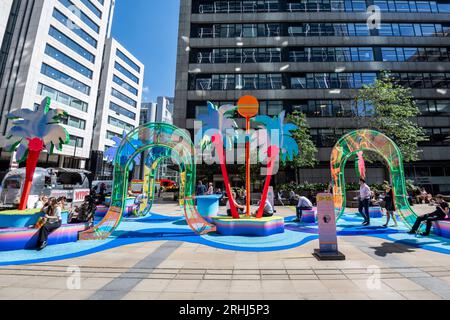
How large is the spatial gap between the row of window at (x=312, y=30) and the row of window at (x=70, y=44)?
2137 centimetres

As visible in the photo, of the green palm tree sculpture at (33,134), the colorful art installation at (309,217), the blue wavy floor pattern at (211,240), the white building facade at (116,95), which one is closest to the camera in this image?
the blue wavy floor pattern at (211,240)

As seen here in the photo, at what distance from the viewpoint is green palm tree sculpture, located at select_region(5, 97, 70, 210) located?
9.33m

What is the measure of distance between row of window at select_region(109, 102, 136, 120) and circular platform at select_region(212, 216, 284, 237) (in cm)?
4674

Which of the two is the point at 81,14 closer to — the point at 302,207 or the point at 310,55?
the point at 310,55

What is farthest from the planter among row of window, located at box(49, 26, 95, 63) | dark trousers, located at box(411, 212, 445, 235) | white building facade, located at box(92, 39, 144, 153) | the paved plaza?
row of window, located at box(49, 26, 95, 63)

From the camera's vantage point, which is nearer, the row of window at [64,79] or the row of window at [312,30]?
the row of window at [312,30]

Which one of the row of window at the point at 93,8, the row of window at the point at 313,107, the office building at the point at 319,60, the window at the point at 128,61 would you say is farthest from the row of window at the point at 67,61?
the row of window at the point at 313,107

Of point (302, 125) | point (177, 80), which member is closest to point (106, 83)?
point (177, 80)

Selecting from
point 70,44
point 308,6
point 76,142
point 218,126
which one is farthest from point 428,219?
point 70,44

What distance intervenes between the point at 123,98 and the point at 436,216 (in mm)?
55748

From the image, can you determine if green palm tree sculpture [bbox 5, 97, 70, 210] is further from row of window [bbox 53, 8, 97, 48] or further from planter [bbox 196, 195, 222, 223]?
row of window [bbox 53, 8, 97, 48]

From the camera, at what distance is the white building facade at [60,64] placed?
A: 94.4 ft

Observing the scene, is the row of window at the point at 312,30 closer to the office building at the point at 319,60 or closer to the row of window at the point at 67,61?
the office building at the point at 319,60
